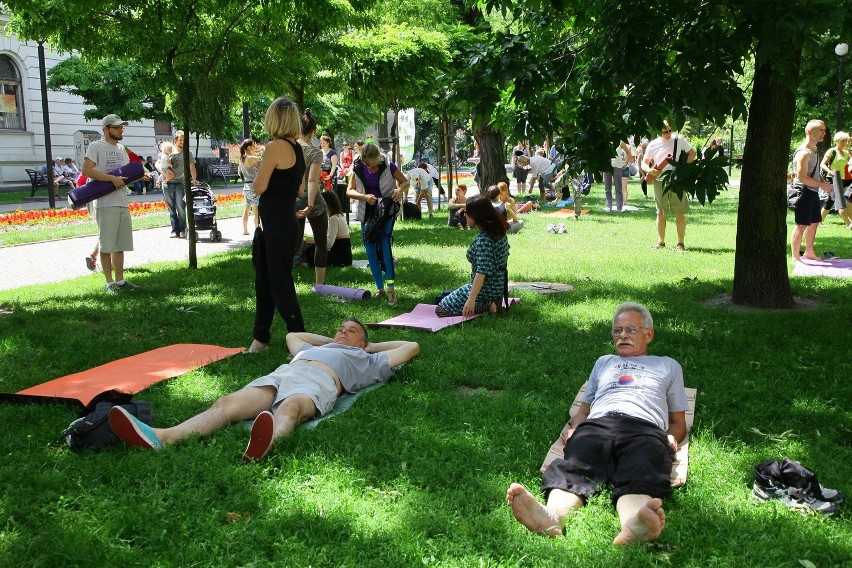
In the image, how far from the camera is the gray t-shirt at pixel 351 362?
17.7ft

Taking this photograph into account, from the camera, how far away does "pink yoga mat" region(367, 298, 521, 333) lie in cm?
747

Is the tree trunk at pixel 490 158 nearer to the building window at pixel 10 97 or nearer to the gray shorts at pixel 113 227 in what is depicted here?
the gray shorts at pixel 113 227

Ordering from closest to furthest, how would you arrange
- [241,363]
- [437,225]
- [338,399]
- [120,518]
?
[120,518], [338,399], [241,363], [437,225]

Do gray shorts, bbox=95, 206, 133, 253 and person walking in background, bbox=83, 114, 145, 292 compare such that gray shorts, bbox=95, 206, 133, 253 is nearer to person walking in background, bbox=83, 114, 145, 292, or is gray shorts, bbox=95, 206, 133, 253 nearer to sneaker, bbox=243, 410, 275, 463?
person walking in background, bbox=83, 114, 145, 292

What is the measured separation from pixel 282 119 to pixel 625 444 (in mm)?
3695

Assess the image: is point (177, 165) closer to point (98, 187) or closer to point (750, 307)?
point (98, 187)

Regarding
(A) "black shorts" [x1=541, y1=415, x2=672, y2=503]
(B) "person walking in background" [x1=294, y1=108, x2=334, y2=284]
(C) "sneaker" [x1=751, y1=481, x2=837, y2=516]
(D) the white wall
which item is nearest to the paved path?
(B) "person walking in background" [x1=294, y1=108, x2=334, y2=284]

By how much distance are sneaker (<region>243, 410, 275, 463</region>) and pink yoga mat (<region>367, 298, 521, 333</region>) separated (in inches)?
125

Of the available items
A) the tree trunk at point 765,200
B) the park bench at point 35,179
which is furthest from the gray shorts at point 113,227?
the park bench at point 35,179

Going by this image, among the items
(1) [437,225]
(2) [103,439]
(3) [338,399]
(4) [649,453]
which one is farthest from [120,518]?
(1) [437,225]

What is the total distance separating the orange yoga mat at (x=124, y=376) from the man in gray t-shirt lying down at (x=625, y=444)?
8.80 ft

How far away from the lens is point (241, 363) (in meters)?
6.30

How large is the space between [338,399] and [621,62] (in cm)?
379

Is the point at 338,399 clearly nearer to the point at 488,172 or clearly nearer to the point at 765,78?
the point at 765,78
